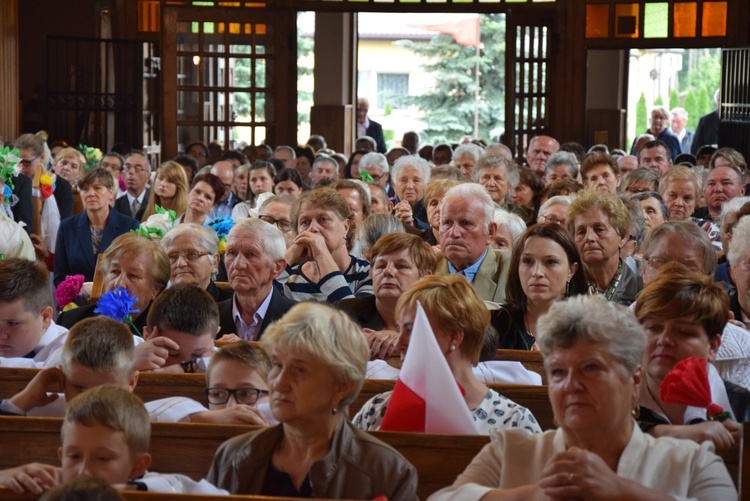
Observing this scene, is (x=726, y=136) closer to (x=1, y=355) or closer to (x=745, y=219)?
(x=745, y=219)

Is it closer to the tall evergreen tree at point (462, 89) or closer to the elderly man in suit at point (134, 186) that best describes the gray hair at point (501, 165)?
the elderly man in suit at point (134, 186)

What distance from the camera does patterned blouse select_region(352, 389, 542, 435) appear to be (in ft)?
12.0

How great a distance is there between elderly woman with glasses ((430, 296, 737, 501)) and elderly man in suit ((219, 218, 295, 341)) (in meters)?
2.58

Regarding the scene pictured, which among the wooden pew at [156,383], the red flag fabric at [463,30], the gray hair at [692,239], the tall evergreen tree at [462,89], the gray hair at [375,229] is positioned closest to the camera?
the wooden pew at [156,383]

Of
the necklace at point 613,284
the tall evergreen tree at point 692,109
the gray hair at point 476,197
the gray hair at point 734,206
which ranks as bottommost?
the necklace at point 613,284

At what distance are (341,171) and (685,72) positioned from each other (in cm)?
2131

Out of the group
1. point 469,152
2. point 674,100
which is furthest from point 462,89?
point 469,152

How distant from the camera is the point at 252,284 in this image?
541 cm

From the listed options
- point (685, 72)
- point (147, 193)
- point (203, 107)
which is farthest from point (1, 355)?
point (685, 72)

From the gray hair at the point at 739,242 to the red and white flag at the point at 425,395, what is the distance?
190 cm

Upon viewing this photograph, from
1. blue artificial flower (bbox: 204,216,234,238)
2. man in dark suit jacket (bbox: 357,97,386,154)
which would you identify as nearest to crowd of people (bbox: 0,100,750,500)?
blue artificial flower (bbox: 204,216,234,238)

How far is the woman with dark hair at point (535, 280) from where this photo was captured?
498 cm

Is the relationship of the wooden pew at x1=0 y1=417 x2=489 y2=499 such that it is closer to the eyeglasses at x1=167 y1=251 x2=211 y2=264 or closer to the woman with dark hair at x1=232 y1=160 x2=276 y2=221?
the eyeglasses at x1=167 y1=251 x2=211 y2=264

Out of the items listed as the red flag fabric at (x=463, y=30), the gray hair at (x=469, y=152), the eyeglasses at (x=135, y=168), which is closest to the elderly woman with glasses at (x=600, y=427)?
the eyeglasses at (x=135, y=168)
